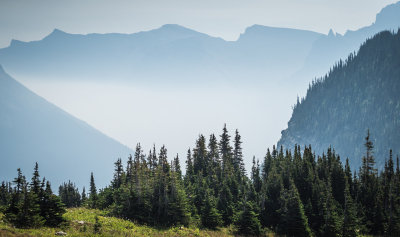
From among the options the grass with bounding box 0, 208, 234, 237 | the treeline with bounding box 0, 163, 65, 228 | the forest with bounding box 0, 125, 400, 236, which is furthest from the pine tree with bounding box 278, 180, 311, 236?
the treeline with bounding box 0, 163, 65, 228

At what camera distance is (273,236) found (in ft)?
157

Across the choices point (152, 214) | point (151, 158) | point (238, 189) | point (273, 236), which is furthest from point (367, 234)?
point (151, 158)

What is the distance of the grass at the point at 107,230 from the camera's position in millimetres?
30922

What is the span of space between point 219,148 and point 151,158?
17.9 m

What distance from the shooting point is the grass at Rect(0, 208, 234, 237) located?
1217 inches

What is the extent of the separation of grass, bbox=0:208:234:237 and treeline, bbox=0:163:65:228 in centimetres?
96

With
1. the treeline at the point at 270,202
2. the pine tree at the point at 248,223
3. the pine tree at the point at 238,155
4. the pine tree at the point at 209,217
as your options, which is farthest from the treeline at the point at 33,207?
the pine tree at the point at 238,155

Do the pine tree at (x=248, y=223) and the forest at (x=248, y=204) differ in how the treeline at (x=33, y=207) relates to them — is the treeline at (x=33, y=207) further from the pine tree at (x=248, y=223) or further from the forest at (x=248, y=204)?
the pine tree at (x=248, y=223)

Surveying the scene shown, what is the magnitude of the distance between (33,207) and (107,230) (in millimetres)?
8165

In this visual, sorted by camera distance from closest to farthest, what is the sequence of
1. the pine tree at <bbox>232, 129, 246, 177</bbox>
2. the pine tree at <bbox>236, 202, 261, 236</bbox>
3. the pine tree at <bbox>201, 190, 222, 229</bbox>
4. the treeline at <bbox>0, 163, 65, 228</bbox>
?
the treeline at <bbox>0, 163, 65, 228</bbox> < the pine tree at <bbox>236, 202, 261, 236</bbox> < the pine tree at <bbox>201, 190, 222, 229</bbox> < the pine tree at <bbox>232, 129, 246, 177</bbox>

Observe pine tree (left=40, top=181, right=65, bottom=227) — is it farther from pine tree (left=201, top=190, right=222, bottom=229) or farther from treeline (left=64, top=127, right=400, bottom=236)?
pine tree (left=201, top=190, right=222, bottom=229)

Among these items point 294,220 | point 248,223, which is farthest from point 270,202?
point 248,223

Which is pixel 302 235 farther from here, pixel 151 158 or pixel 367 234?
pixel 151 158

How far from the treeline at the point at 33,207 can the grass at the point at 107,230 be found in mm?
958
